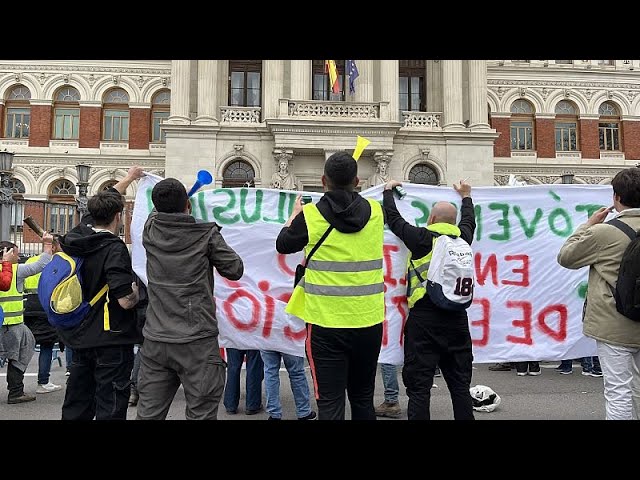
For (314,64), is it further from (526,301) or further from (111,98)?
(526,301)

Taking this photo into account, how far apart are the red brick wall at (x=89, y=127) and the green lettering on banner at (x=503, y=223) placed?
28917 mm

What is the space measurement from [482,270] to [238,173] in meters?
19.8

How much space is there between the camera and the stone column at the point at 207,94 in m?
23.6

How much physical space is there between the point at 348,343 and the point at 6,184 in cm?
1322

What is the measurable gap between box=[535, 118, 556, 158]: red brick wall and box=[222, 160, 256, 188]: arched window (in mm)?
18084

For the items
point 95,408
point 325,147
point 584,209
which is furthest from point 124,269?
point 325,147

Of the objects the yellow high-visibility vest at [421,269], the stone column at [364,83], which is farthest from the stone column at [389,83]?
the yellow high-visibility vest at [421,269]

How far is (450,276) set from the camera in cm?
405

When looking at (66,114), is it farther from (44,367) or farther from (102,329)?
(102,329)

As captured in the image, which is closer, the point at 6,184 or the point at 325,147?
the point at 6,184

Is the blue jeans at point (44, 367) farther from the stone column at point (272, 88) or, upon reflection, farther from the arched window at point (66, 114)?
the arched window at point (66, 114)

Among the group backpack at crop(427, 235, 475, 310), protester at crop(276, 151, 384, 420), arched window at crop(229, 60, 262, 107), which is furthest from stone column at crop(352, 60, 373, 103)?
protester at crop(276, 151, 384, 420)

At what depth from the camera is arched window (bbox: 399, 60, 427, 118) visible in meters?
27.4
